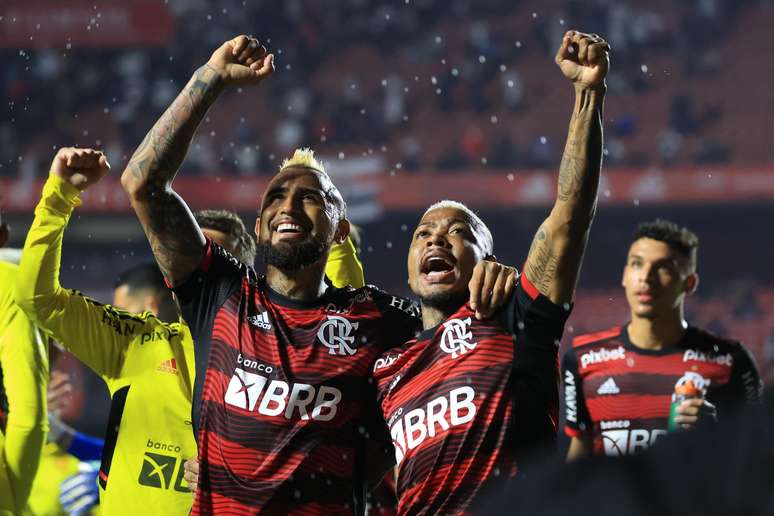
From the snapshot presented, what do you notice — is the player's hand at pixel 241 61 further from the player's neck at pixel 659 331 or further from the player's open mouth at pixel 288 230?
the player's neck at pixel 659 331

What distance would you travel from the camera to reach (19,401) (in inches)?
162

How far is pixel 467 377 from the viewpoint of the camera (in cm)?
298

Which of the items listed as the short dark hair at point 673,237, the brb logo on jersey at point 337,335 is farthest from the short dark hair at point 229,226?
the short dark hair at point 673,237

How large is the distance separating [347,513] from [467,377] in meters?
0.61


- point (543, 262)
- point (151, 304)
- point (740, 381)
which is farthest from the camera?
point (740, 381)

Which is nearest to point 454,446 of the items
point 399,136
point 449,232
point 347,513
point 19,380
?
point 347,513

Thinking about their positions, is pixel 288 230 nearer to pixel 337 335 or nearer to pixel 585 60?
pixel 337 335

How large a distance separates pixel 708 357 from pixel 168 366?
2620 mm

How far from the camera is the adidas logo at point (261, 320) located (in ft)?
11.0

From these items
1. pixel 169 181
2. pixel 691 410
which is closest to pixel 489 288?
pixel 169 181

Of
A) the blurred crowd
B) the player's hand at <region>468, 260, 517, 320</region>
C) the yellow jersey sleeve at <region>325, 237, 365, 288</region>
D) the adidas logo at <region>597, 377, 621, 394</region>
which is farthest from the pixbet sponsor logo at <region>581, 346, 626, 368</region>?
the blurred crowd

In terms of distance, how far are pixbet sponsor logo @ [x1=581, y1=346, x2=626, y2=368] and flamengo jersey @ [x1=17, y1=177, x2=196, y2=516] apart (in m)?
2.22

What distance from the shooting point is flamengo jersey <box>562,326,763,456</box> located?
496 centimetres

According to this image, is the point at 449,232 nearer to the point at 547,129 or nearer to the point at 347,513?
the point at 347,513
